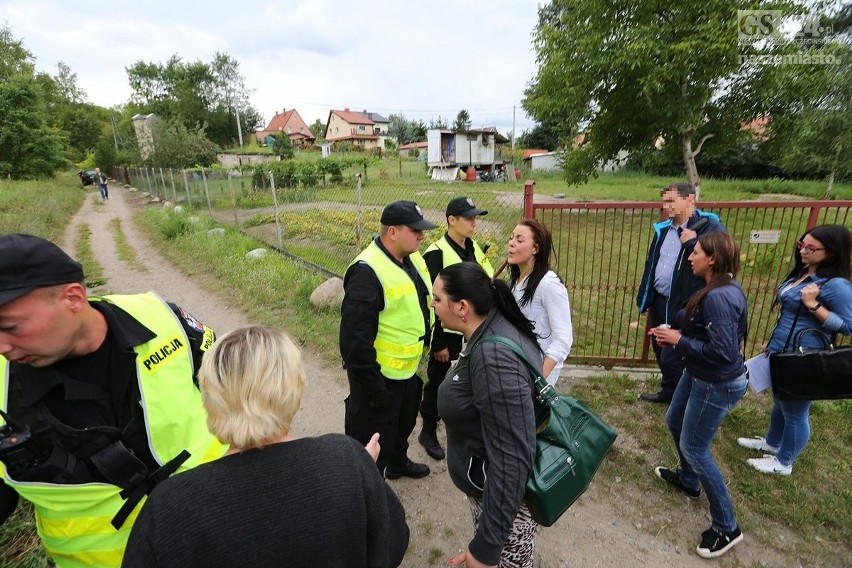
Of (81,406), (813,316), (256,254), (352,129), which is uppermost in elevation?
(352,129)

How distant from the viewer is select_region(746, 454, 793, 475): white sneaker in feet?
10.2

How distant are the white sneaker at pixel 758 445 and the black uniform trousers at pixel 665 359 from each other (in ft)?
2.14

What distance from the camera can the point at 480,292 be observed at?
1.79 meters

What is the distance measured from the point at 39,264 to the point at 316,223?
10.8 m

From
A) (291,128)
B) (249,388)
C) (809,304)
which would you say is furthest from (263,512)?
(291,128)

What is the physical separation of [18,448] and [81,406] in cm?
23

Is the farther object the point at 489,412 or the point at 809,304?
the point at 809,304

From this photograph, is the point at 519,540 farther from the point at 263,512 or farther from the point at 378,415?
the point at 263,512

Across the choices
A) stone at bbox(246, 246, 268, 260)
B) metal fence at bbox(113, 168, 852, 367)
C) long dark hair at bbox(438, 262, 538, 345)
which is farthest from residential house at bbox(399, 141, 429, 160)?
long dark hair at bbox(438, 262, 538, 345)

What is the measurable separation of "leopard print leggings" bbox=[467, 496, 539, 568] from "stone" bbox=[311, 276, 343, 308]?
15.4 ft

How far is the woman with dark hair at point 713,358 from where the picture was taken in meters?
2.35

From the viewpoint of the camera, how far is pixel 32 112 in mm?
23969

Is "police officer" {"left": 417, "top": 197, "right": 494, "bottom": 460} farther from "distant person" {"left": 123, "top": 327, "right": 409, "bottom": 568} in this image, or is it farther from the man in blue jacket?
"distant person" {"left": 123, "top": 327, "right": 409, "bottom": 568}

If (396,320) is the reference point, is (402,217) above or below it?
above
